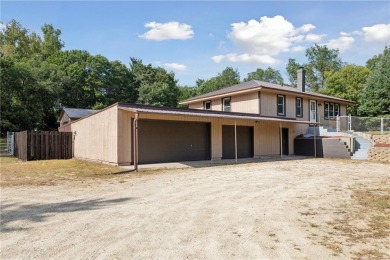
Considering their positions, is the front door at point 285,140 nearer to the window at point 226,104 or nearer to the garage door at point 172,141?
the window at point 226,104

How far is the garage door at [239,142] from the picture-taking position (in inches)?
709

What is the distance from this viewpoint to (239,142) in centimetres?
1892

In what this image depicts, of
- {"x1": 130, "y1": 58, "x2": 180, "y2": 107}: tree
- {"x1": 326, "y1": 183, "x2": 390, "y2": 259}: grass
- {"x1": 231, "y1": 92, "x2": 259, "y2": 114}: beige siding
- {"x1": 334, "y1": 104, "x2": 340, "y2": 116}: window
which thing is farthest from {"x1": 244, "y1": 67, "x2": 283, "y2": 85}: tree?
{"x1": 326, "y1": 183, "x2": 390, "y2": 259}: grass

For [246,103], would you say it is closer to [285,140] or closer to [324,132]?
[285,140]

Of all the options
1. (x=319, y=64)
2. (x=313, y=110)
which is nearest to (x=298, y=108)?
(x=313, y=110)

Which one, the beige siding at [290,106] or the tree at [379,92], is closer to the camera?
the beige siding at [290,106]

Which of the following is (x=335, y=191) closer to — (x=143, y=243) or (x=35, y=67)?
(x=143, y=243)

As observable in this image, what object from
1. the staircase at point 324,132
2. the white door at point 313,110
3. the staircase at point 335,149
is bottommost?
the staircase at point 335,149

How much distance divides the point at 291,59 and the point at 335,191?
5690cm

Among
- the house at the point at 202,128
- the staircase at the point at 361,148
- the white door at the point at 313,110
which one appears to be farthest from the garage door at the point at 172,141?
the white door at the point at 313,110

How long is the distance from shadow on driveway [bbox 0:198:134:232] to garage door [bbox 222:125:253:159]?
12.0 metres

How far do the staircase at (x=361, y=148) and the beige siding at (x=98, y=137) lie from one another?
47.4 ft

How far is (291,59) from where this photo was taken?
59688 mm

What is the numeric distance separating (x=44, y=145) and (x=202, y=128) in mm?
9679
